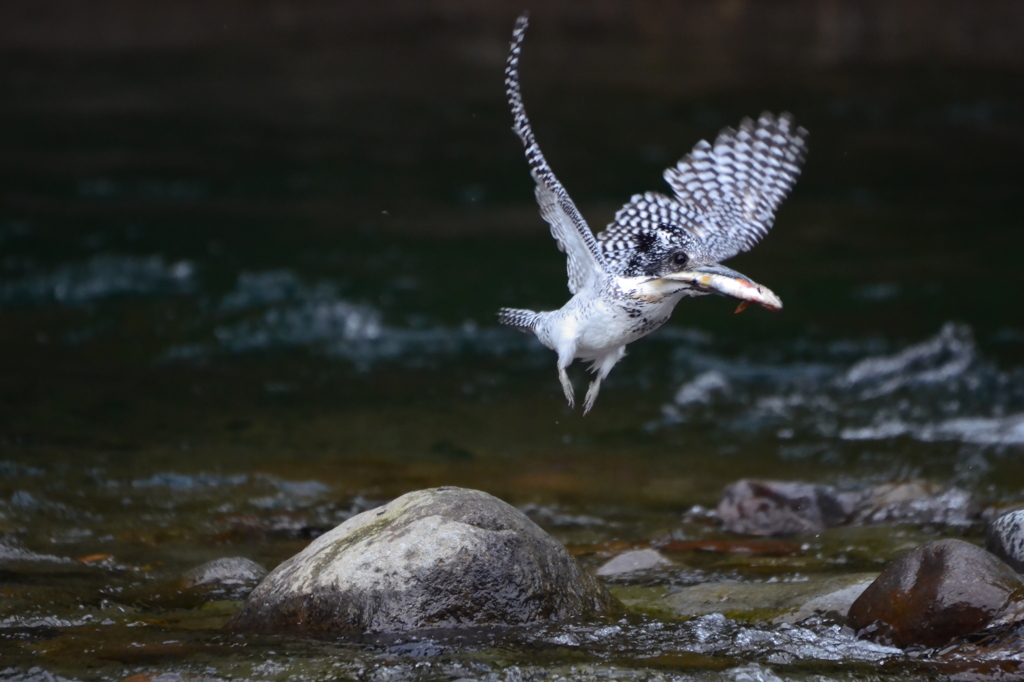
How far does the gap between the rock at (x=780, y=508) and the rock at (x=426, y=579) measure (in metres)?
1.73

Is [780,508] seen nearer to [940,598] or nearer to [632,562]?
[632,562]

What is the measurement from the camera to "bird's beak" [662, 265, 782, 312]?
411cm

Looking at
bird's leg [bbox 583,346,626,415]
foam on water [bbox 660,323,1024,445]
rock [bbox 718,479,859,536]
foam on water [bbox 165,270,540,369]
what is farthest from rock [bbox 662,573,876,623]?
foam on water [bbox 165,270,540,369]

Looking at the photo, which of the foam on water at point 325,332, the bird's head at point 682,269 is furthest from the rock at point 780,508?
the foam on water at point 325,332

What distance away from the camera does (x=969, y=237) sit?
1291cm

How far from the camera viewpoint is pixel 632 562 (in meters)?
5.18

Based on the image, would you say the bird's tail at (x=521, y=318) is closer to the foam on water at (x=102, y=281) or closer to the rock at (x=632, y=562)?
the rock at (x=632, y=562)

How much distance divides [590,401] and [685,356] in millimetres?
4435

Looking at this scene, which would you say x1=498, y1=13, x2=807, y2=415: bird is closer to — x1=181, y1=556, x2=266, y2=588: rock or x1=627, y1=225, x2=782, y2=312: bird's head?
x1=627, y1=225, x2=782, y2=312: bird's head

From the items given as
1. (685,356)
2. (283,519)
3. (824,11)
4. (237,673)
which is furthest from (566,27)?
(237,673)

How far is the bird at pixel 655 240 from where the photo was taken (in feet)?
15.0

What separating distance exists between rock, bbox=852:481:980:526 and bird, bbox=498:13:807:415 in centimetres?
144

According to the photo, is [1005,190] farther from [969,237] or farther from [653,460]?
[653,460]

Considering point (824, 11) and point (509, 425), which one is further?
point (824, 11)
